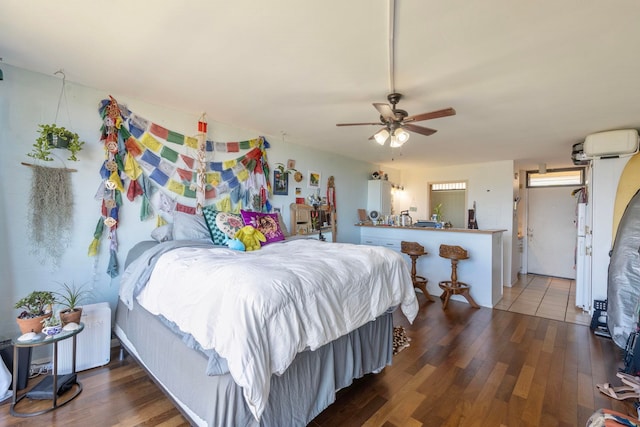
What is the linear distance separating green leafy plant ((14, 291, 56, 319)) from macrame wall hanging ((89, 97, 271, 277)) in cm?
53

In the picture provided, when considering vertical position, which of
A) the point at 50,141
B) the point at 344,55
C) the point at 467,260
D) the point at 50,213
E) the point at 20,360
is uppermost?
the point at 344,55

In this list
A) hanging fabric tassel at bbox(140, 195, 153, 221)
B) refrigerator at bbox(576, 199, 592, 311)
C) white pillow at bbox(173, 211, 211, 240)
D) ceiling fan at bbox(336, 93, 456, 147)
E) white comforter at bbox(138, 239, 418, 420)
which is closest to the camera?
white comforter at bbox(138, 239, 418, 420)

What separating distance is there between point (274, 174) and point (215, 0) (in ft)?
8.86

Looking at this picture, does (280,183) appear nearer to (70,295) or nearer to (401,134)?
(401,134)

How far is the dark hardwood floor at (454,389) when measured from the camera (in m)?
1.84

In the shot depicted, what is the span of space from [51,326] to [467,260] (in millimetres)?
4799

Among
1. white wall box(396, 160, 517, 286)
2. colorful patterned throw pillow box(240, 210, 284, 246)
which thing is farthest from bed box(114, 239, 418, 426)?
white wall box(396, 160, 517, 286)

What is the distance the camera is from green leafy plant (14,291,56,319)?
6.52ft

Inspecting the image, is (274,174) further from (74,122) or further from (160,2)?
(160,2)

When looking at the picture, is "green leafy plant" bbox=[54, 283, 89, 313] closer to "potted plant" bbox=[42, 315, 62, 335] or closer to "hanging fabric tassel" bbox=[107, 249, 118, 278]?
"hanging fabric tassel" bbox=[107, 249, 118, 278]

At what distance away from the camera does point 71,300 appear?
224cm

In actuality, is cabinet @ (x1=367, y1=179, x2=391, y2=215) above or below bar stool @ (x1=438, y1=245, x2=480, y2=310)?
above

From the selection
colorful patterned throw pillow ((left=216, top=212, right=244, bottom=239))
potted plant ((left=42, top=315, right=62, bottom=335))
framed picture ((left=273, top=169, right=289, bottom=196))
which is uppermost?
framed picture ((left=273, top=169, right=289, bottom=196))

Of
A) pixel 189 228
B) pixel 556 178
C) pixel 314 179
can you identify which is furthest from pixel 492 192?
pixel 189 228
